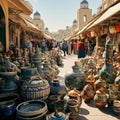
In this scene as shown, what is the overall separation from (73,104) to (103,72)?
162cm

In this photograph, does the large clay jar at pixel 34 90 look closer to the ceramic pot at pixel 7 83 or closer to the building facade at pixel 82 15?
the ceramic pot at pixel 7 83

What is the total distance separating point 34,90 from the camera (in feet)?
10.5

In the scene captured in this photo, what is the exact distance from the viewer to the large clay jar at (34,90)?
3221mm

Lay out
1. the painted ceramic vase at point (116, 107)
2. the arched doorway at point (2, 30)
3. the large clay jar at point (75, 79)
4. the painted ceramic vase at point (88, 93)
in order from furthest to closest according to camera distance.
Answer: the arched doorway at point (2, 30), the large clay jar at point (75, 79), the painted ceramic vase at point (88, 93), the painted ceramic vase at point (116, 107)

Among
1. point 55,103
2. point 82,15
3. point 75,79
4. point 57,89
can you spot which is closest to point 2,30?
point 75,79

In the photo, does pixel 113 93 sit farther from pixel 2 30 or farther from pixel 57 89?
pixel 2 30

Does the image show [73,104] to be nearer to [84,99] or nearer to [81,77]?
[84,99]

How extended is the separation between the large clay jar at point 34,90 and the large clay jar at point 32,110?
17cm

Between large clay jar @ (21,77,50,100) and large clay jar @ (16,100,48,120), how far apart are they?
0.56 ft

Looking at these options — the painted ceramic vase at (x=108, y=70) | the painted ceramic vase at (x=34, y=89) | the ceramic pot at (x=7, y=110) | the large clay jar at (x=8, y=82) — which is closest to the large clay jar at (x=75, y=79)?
the painted ceramic vase at (x=108, y=70)

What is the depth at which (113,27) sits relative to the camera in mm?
7422

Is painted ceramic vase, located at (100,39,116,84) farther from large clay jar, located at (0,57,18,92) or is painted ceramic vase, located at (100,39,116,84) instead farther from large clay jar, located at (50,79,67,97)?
large clay jar, located at (0,57,18,92)

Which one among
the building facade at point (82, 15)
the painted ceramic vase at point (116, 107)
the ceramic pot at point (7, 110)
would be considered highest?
the building facade at point (82, 15)

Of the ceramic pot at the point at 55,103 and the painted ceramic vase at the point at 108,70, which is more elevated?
the painted ceramic vase at the point at 108,70
